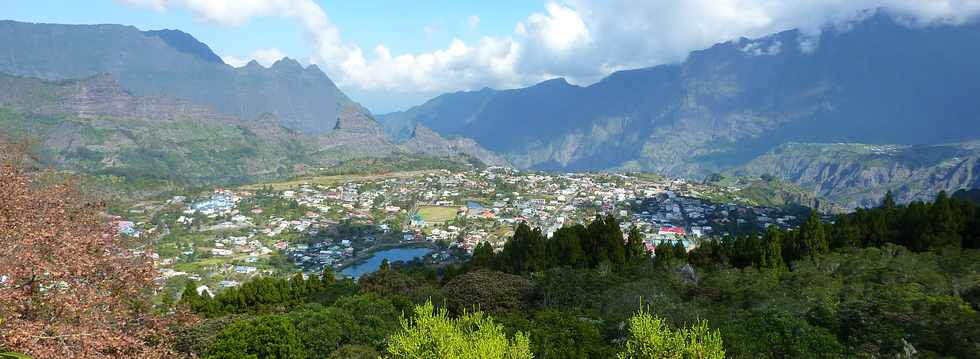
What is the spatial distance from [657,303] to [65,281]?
15204 millimetres

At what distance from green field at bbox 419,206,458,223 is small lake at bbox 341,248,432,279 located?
1604 cm

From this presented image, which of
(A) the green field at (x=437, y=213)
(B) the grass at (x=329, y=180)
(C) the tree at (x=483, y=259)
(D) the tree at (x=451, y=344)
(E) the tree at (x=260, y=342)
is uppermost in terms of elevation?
(D) the tree at (x=451, y=344)

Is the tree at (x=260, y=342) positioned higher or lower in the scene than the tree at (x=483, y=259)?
higher

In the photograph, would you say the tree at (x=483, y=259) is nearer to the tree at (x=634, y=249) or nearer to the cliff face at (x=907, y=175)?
the tree at (x=634, y=249)

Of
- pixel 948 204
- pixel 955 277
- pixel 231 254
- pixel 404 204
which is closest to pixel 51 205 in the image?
pixel 955 277

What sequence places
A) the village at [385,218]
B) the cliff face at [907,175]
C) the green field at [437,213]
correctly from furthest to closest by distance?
the cliff face at [907,175] < the green field at [437,213] < the village at [385,218]

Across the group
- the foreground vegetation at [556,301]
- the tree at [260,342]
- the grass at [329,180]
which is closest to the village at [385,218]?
the grass at [329,180]

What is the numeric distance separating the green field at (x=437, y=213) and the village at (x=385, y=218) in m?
0.33

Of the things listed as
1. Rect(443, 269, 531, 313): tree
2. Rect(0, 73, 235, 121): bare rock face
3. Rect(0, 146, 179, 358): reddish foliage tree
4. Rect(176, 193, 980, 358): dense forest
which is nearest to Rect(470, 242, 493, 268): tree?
Rect(176, 193, 980, 358): dense forest

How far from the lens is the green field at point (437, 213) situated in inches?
3483

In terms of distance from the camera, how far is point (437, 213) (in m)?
93.6

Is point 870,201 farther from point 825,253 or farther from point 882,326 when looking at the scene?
point 882,326

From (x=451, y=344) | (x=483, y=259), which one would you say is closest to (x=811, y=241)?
(x=483, y=259)

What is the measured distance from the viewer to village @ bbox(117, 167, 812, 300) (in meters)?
64.1
